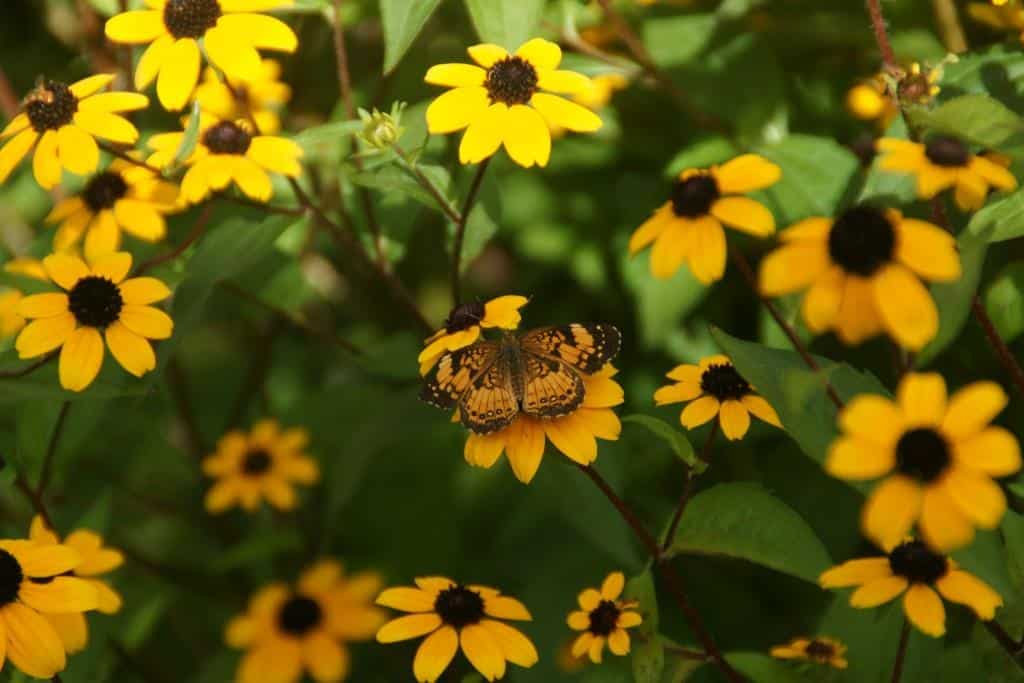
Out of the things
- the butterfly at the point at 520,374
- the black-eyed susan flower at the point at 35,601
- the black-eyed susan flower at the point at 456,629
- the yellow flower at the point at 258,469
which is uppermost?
the butterfly at the point at 520,374

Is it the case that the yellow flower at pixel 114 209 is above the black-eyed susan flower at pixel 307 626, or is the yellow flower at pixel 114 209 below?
above

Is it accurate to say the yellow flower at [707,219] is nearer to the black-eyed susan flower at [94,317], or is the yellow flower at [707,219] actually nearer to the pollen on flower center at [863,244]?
the pollen on flower center at [863,244]

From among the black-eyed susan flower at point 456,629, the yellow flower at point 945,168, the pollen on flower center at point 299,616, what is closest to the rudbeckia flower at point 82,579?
the black-eyed susan flower at point 456,629

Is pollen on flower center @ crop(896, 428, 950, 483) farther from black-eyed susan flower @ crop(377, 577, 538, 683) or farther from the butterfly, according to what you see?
black-eyed susan flower @ crop(377, 577, 538, 683)

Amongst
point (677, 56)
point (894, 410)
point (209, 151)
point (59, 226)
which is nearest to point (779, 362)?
point (894, 410)

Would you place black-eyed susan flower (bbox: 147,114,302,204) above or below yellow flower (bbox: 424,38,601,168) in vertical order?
below

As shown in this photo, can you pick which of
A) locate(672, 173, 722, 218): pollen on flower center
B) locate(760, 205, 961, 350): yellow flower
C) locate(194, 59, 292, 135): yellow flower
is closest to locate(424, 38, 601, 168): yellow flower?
locate(672, 173, 722, 218): pollen on flower center
